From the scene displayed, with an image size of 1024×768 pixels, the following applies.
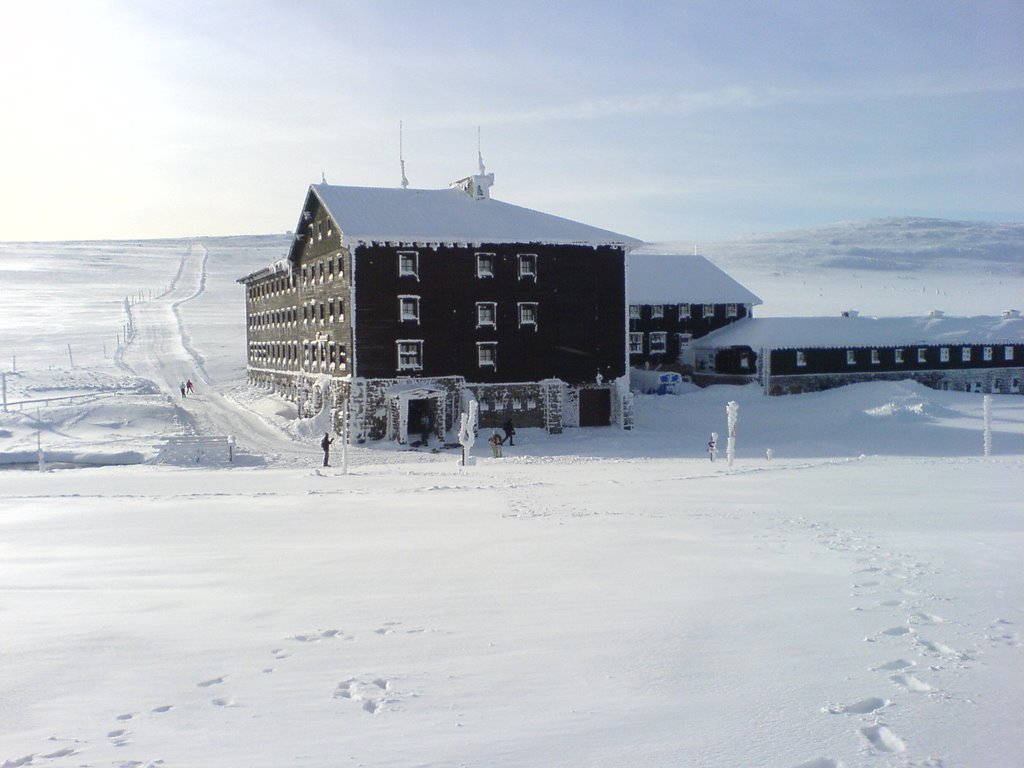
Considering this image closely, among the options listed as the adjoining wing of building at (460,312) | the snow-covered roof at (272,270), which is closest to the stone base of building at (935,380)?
the adjoining wing of building at (460,312)

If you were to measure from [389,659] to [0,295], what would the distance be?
146132mm

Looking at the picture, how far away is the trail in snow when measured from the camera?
38334mm

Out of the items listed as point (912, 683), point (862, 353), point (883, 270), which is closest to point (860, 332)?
point (862, 353)

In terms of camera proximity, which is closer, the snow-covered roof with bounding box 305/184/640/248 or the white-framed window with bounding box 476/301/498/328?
the snow-covered roof with bounding box 305/184/640/248

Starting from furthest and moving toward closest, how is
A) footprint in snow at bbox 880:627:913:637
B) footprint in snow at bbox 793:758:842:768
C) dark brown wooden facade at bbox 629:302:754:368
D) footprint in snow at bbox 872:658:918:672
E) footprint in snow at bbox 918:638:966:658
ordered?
dark brown wooden facade at bbox 629:302:754:368 < footprint in snow at bbox 880:627:913:637 < footprint in snow at bbox 918:638:966:658 < footprint in snow at bbox 872:658:918:672 < footprint in snow at bbox 793:758:842:768

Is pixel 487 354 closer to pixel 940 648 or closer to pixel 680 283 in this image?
pixel 680 283

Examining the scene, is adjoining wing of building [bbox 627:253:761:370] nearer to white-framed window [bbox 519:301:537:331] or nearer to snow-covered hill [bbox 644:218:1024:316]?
white-framed window [bbox 519:301:537:331]

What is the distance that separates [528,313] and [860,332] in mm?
25215

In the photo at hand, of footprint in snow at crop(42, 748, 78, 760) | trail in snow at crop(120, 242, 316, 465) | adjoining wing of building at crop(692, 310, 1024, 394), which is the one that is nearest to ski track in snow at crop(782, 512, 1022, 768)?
footprint in snow at crop(42, 748, 78, 760)

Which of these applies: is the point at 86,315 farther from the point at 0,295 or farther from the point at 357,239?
the point at 357,239

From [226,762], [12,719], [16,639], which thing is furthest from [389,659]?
[16,639]

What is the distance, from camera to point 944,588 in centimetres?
890

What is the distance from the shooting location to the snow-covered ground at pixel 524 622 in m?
5.78

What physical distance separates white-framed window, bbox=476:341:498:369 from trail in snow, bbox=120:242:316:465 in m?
9.59
